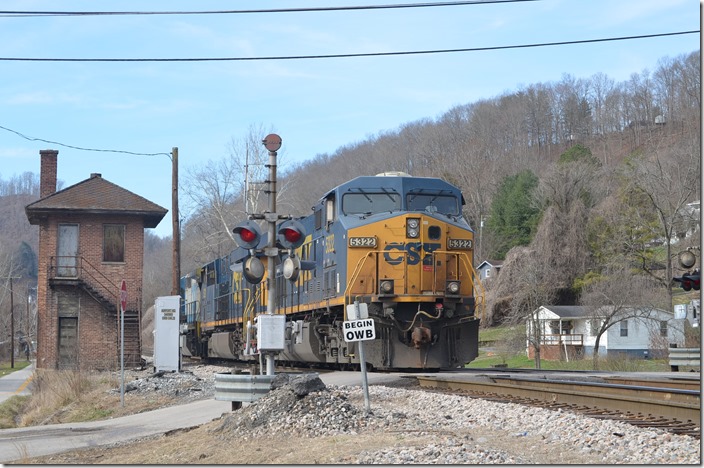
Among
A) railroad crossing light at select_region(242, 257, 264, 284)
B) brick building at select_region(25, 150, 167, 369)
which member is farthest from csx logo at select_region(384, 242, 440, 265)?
brick building at select_region(25, 150, 167, 369)

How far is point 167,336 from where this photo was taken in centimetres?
2966

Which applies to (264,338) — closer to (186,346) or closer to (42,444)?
(42,444)

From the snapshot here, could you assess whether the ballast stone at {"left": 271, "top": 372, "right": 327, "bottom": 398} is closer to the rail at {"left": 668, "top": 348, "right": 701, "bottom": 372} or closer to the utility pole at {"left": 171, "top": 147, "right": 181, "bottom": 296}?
the rail at {"left": 668, "top": 348, "right": 701, "bottom": 372}

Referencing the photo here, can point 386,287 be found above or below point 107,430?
above

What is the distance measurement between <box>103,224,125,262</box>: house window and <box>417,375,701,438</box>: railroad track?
23.3 meters

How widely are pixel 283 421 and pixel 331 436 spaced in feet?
3.37

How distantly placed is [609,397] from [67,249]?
97.7 feet

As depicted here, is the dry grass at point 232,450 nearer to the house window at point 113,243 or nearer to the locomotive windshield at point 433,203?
the locomotive windshield at point 433,203

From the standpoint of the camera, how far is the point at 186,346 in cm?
4481

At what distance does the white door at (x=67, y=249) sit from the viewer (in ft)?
122

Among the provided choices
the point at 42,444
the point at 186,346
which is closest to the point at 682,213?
the point at 186,346

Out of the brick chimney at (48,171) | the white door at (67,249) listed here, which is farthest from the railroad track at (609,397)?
the brick chimney at (48,171)

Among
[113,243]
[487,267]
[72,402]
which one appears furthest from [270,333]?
[487,267]

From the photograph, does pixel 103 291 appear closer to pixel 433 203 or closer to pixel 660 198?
pixel 433 203
